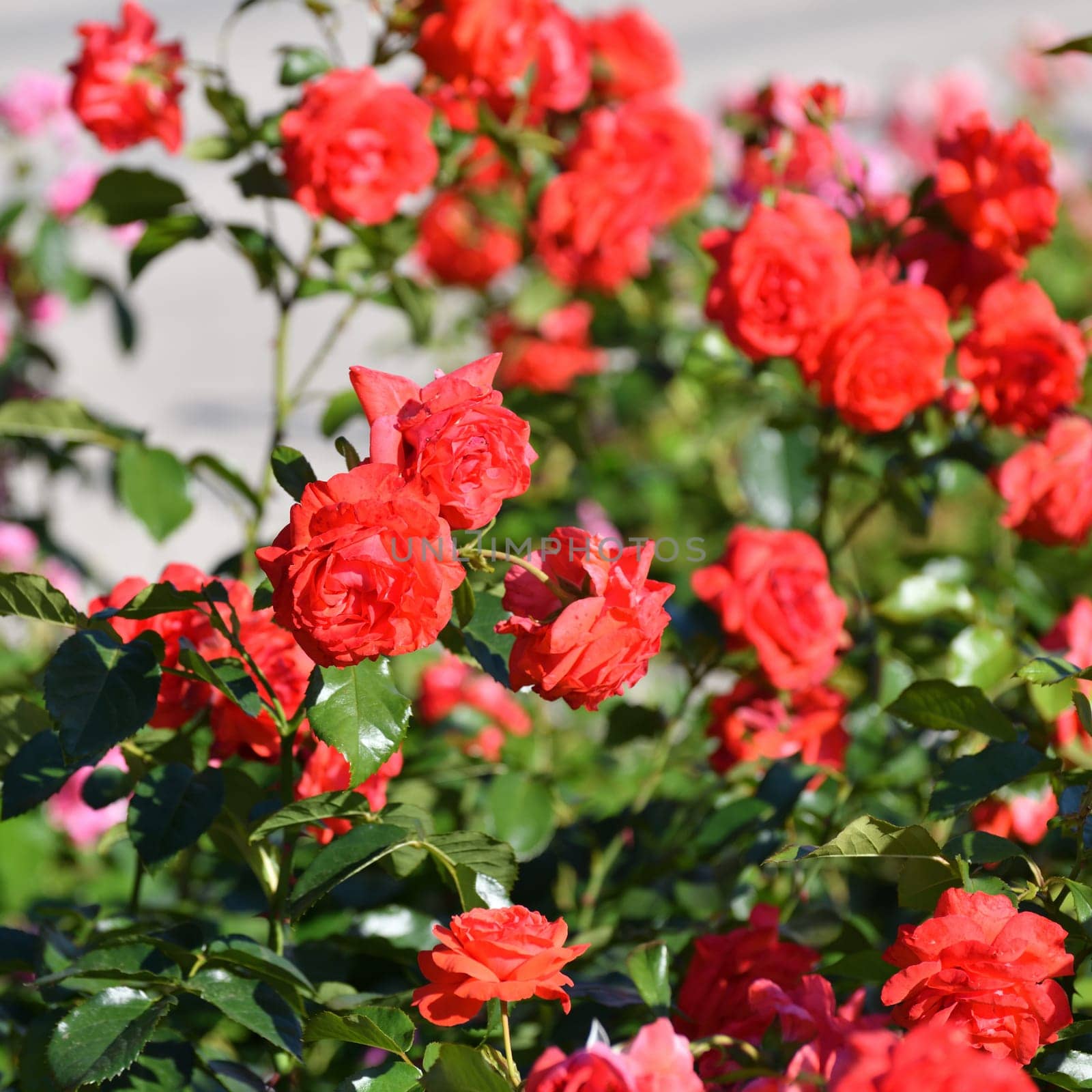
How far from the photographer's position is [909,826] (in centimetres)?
70

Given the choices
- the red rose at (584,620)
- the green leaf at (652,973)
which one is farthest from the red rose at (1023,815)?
the red rose at (584,620)

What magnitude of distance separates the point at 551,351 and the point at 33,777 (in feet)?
5.16

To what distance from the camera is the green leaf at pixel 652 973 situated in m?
0.80

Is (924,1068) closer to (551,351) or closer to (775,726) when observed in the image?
(775,726)

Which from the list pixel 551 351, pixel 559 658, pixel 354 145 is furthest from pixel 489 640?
pixel 551 351

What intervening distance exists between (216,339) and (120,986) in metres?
4.45

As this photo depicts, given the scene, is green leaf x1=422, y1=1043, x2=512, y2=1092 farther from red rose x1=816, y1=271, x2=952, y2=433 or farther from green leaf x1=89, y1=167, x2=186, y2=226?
green leaf x1=89, y1=167, x2=186, y2=226

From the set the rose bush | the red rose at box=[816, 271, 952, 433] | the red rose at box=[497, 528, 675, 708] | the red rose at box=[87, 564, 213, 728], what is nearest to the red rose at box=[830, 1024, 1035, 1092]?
the rose bush

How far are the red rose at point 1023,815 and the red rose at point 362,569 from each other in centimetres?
55

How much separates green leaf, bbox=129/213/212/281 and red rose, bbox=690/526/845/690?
630mm

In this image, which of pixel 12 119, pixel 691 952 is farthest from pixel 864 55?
pixel 691 952

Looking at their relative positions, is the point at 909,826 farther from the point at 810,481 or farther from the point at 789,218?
the point at 810,481

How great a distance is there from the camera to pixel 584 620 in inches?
26.9

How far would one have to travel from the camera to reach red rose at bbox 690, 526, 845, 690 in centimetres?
107
